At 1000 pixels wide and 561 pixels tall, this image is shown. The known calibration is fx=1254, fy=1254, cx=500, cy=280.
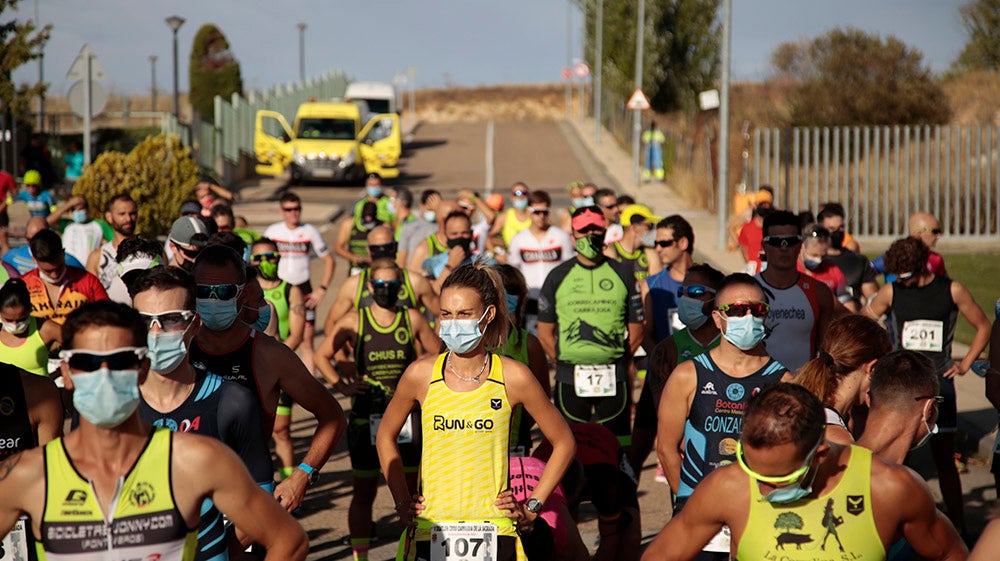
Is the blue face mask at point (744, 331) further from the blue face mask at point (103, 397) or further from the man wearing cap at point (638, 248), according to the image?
the man wearing cap at point (638, 248)

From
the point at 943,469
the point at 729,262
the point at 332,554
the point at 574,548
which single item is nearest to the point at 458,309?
the point at 574,548

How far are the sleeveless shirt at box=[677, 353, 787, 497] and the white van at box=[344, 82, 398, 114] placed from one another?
49.9m

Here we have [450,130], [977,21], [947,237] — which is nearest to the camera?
[947,237]

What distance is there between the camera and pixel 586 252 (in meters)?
8.70

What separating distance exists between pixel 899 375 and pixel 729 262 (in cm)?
1871

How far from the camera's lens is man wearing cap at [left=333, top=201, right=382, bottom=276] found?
14.3m

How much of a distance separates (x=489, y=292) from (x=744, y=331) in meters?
1.14

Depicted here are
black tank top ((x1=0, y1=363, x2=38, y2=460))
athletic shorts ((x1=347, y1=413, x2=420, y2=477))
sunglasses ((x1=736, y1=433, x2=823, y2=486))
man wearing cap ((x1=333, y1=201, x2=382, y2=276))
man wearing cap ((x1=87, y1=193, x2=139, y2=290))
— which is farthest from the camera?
man wearing cap ((x1=333, y1=201, x2=382, y2=276))

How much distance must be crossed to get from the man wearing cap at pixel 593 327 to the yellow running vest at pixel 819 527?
464cm

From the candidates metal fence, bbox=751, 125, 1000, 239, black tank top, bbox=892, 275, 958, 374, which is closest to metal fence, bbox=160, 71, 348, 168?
metal fence, bbox=751, 125, 1000, 239

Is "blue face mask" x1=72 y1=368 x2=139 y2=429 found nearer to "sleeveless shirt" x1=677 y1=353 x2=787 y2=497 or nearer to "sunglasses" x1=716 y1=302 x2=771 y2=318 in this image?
"sleeveless shirt" x1=677 y1=353 x2=787 y2=497

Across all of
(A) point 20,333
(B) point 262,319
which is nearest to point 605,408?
(B) point 262,319

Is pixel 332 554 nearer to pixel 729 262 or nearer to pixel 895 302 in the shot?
pixel 895 302

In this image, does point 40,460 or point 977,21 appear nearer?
point 40,460
